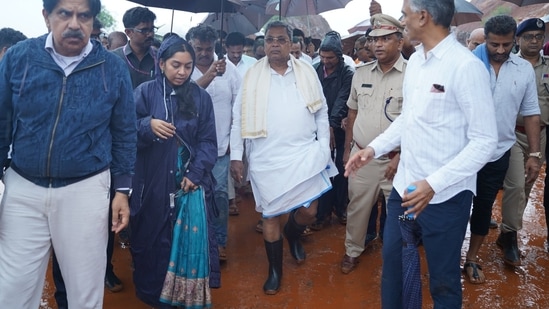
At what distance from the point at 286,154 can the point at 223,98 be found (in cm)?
107

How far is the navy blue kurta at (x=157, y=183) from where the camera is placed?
3.09 metres

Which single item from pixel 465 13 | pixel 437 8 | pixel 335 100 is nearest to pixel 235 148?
pixel 335 100

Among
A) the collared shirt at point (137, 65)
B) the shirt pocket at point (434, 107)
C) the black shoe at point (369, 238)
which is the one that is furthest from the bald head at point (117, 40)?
the shirt pocket at point (434, 107)

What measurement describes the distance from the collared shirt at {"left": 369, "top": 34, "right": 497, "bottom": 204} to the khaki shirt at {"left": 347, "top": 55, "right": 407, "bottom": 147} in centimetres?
115

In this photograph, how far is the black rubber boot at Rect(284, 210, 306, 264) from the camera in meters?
4.03

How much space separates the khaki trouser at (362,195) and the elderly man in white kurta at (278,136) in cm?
35

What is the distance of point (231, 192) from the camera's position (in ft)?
16.0

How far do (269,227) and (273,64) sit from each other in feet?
4.25

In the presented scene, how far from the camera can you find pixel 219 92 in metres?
4.35

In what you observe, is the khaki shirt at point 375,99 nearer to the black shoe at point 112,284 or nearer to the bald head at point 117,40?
the black shoe at point 112,284

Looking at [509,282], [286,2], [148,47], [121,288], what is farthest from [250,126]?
[286,2]

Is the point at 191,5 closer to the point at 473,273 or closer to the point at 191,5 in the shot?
the point at 191,5

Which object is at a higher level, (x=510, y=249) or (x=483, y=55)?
(x=483, y=55)

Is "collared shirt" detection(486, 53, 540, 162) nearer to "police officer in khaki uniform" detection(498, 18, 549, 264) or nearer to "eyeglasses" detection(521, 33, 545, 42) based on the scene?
"police officer in khaki uniform" detection(498, 18, 549, 264)
